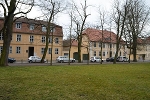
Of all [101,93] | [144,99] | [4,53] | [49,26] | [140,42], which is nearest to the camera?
[144,99]

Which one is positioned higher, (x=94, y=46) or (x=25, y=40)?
(x=25, y=40)

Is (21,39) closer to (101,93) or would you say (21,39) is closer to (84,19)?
(84,19)

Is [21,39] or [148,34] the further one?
[21,39]

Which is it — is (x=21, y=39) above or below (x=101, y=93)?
above

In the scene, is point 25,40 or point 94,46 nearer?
point 25,40

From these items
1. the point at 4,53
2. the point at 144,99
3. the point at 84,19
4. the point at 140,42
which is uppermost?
the point at 84,19

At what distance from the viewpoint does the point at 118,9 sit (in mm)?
45031

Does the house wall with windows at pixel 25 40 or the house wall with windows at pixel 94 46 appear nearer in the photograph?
the house wall with windows at pixel 25 40

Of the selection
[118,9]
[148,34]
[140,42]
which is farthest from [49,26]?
[140,42]

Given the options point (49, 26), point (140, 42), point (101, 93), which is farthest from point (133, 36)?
point (101, 93)

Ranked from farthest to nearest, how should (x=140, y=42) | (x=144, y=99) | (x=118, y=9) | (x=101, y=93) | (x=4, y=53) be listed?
(x=140, y=42) → (x=118, y=9) → (x=4, y=53) → (x=101, y=93) → (x=144, y=99)

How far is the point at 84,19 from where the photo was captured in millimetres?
46469

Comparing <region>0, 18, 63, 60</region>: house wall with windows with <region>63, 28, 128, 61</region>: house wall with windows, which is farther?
<region>63, 28, 128, 61</region>: house wall with windows

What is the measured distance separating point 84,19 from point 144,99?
130ft
